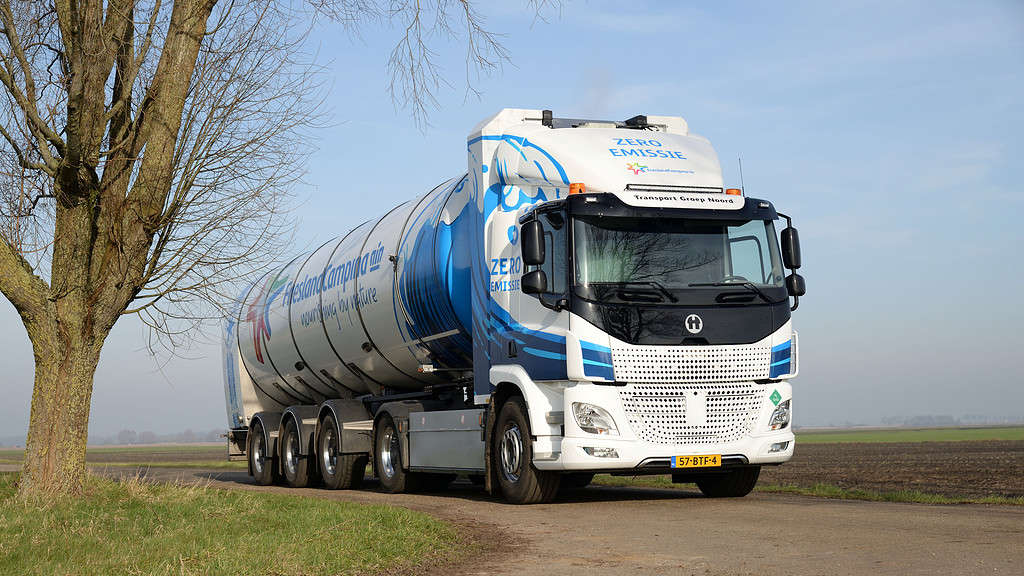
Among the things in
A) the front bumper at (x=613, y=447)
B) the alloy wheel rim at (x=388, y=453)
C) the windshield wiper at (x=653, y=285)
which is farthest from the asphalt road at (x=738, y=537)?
the alloy wheel rim at (x=388, y=453)

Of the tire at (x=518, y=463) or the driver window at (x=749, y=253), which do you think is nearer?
the driver window at (x=749, y=253)

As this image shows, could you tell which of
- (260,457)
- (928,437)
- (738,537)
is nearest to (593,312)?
(738,537)

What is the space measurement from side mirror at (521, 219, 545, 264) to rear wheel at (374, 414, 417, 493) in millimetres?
5053

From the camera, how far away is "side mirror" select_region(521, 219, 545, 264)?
37.3ft

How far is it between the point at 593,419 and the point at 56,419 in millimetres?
6320

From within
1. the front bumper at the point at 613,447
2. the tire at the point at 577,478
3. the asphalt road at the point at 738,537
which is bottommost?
the asphalt road at the point at 738,537

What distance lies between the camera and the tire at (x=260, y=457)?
2000cm

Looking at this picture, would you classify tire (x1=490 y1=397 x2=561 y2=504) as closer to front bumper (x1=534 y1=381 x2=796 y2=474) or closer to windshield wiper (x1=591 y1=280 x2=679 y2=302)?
front bumper (x1=534 y1=381 x2=796 y2=474)

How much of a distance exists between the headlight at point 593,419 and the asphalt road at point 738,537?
2.80 feet

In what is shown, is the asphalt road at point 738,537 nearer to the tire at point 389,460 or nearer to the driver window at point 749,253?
the driver window at point 749,253

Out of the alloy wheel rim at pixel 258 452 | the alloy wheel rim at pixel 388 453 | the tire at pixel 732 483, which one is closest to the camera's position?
the tire at pixel 732 483

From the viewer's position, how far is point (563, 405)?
1152 cm

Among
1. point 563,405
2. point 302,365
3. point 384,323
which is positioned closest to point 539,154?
point 563,405

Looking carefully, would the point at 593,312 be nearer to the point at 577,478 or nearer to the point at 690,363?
the point at 690,363
